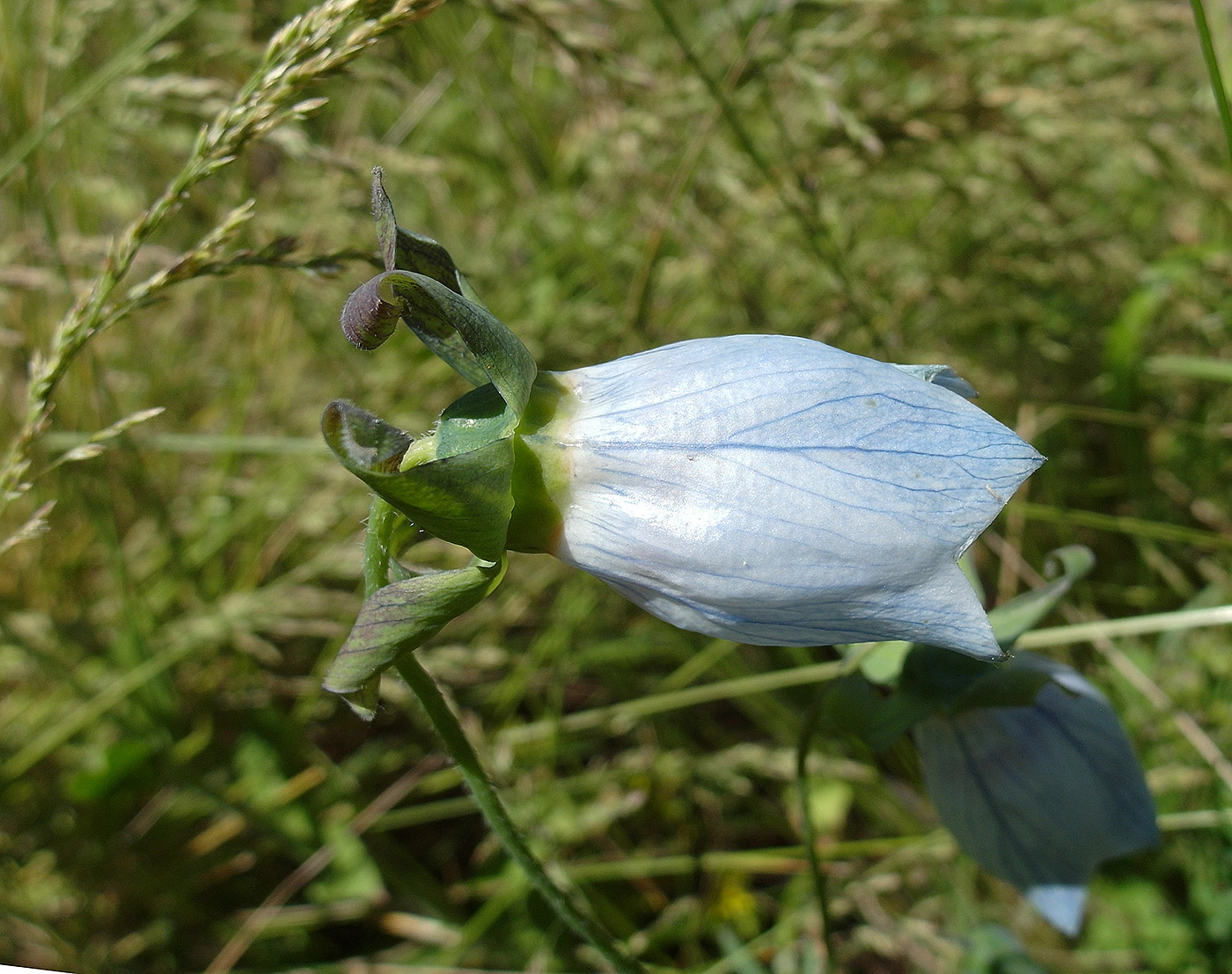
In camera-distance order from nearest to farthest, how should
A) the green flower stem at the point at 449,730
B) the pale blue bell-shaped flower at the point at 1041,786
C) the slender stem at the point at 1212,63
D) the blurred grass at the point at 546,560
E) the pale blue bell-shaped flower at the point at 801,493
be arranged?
the pale blue bell-shaped flower at the point at 801,493 → the green flower stem at the point at 449,730 → the slender stem at the point at 1212,63 → the pale blue bell-shaped flower at the point at 1041,786 → the blurred grass at the point at 546,560

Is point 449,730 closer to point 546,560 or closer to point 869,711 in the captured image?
point 869,711

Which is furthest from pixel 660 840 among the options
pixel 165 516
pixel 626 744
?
pixel 165 516

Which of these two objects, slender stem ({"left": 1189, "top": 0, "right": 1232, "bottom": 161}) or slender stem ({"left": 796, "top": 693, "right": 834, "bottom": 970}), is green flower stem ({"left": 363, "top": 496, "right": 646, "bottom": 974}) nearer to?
slender stem ({"left": 796, "top": 693, "right": 834, "bottom": 970})

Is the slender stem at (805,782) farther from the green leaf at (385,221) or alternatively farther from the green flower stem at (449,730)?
the green leaf at (385,221)

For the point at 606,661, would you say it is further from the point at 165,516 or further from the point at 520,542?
the point at 520,542

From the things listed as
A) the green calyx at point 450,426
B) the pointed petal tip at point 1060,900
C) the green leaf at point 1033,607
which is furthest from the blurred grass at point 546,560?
the green calyx at point 450,426

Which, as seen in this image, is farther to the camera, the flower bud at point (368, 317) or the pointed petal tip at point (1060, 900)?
the pointed petal tip at point (1060, 900)

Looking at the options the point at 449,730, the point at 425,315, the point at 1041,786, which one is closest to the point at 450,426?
the point at 425,315
